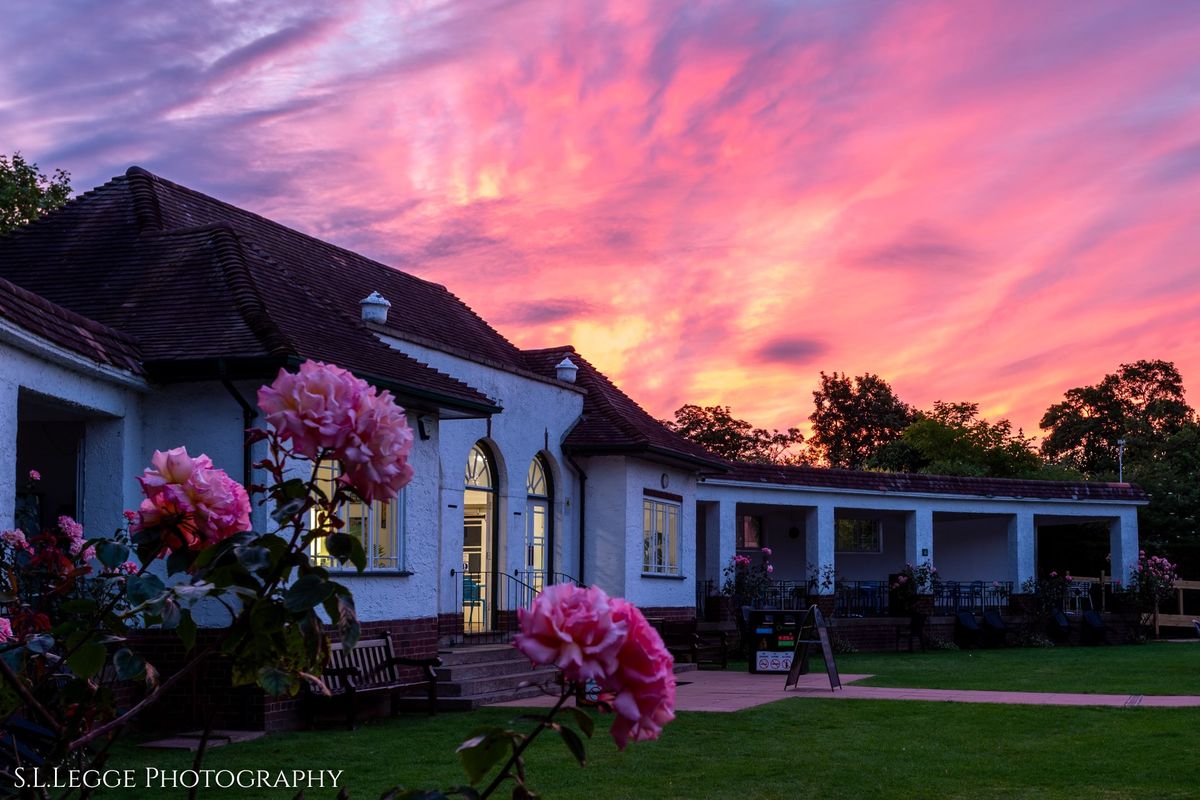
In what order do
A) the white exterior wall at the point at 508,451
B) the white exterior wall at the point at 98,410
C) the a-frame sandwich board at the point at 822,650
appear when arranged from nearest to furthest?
the white exterior wall at the point at 98,410, the a-frame sandwich board at the point at 822,650, the white exterior wall at the point at 508,451

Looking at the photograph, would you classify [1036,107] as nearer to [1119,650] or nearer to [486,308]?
[486,308]

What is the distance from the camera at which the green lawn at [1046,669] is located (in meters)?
18.5

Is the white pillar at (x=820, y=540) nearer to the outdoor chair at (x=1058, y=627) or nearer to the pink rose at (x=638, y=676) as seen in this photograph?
the outdoor chair at (x=1058, y=627)

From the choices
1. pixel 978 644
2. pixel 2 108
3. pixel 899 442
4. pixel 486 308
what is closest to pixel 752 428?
pixel 899 442

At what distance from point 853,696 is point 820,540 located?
1275 cm

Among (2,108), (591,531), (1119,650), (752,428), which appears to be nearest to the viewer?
(2,108)

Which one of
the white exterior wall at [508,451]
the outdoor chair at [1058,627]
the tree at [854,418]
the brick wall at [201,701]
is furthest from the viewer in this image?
the tree at [854,418]

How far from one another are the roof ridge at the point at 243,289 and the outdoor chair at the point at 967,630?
19.4 metres

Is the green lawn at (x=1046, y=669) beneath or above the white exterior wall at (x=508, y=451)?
beneath

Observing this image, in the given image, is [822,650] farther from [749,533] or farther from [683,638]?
[749,533]

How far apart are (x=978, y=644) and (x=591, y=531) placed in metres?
11.7

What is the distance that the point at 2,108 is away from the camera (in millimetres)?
15547

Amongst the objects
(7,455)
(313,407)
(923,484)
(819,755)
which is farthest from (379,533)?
(923,484)

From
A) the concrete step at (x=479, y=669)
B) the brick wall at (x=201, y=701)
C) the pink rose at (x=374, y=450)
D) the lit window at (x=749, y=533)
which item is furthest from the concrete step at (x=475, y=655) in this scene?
the lit window at (x=749, y=533)
